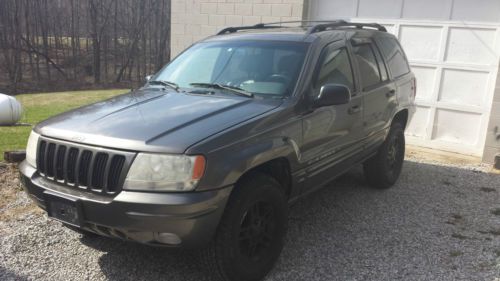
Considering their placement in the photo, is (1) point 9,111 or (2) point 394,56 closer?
(2) point 394,56

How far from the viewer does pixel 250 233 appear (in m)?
3.27

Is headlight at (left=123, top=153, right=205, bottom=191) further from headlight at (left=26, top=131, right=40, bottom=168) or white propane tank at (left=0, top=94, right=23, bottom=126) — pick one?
white propane tank at (left=0, top=94, right=23, bottom=126)

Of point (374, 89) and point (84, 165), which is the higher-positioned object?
point (374, 89)

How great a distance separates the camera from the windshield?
12.6 ft

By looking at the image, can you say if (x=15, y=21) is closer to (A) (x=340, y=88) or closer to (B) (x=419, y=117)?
(B) (x=419, y=117)

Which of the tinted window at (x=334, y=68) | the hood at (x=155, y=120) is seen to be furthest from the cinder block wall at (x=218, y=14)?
the hood at (x=155, y=120)

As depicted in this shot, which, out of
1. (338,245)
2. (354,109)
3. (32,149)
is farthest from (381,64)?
(32,149)

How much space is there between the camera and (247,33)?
15.2ft

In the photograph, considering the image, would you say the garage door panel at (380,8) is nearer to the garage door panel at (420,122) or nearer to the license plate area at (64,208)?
the garage door panel at (420,122)

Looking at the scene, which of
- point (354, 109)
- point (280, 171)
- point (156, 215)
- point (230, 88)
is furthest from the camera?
point (354, 109)

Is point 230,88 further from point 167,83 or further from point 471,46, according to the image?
point 471,46

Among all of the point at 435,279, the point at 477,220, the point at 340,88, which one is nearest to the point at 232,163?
the point at 340,88

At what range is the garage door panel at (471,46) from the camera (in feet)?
23.2

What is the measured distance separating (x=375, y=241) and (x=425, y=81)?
4520mm
